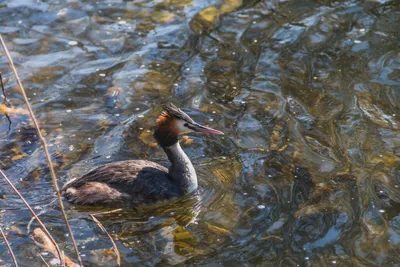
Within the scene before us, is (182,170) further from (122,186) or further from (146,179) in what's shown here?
(122,186)

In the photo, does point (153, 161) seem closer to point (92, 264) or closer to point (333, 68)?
point (92, 264)

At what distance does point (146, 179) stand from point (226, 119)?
1.85 metres

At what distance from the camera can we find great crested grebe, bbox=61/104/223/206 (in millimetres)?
8203

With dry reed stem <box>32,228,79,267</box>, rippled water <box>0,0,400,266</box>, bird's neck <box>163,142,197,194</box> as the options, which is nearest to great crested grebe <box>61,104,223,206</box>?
bird's neck <box>163,142,197,194</box>

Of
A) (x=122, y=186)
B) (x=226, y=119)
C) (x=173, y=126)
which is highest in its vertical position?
(x=173, y=126)

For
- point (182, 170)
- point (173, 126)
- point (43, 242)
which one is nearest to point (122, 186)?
point (182, 170)

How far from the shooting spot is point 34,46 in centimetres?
1202

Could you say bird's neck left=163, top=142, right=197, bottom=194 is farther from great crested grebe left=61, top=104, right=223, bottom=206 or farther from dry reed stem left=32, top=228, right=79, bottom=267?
dry reed stem left=32, top=228, right=79, bottom=267

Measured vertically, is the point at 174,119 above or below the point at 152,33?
above

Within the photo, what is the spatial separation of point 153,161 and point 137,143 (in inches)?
14.0

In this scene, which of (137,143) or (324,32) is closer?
(137,143)

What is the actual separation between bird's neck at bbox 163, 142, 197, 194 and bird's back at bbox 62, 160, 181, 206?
8 cm

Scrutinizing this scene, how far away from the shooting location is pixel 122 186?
8320mm

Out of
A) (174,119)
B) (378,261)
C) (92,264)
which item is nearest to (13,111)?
(174,119)
